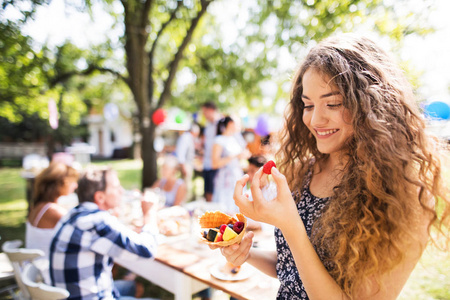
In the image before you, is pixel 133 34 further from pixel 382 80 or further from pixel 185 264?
pixel 382 80

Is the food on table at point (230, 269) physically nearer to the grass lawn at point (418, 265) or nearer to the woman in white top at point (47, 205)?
the grass lawn at point (418, 265)

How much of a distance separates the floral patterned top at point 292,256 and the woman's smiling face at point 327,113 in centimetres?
23

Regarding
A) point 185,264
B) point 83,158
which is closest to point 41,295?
point 185,264

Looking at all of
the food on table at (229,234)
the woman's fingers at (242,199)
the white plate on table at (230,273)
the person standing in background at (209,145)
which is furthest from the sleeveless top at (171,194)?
the woman's fingers at (242,199)

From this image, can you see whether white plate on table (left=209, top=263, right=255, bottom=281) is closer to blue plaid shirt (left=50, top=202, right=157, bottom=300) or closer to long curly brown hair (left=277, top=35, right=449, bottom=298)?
blue plaid shirt (left=50, top=202, right=157, bottom=300)

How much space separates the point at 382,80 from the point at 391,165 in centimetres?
31

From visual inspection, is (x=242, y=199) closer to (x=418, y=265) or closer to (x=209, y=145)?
(x=418, y=265)

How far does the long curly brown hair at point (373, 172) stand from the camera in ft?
3.17

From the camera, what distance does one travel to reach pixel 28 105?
8539mm

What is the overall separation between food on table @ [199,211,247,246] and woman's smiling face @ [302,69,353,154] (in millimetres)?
494

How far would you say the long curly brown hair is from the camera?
0.97 metres

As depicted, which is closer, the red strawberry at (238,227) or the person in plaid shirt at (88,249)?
the red strawberry at (238,227)

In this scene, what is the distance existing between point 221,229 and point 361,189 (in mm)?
590

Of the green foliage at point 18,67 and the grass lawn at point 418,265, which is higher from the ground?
the green foliage at point 18,67
